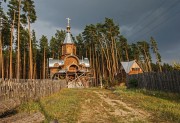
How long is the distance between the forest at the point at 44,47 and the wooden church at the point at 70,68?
172 inches

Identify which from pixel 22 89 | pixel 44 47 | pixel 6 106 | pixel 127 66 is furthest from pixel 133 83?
pixel 44 47

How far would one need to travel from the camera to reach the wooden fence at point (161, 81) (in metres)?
16.8

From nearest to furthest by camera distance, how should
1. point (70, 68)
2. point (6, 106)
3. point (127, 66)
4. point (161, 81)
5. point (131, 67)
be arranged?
1. point (6, 106)
2. point (161, 81)
3. point (70, 68)
4. point (131, 67)
5. point (127, 66)

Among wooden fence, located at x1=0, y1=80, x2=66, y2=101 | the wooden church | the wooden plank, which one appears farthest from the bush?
the wooden plank

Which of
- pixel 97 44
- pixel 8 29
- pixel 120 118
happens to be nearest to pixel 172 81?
pixel 120 118

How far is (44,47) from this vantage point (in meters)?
58.0

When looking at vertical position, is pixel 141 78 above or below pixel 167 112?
above

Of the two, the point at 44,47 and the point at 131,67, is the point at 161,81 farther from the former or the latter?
the point at 44,47

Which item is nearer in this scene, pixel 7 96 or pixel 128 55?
pixel 7 96

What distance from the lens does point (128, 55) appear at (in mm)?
68875

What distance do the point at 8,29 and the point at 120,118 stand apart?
110 feet

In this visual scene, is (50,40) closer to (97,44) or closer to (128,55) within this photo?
(97,44)

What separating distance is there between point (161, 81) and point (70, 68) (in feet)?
89.3

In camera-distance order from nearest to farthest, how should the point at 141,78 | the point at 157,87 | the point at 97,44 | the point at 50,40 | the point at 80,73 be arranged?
the point at 157,87
the point at 141,78
the point at 80,73
the point at 97,44
the point at 50,40
